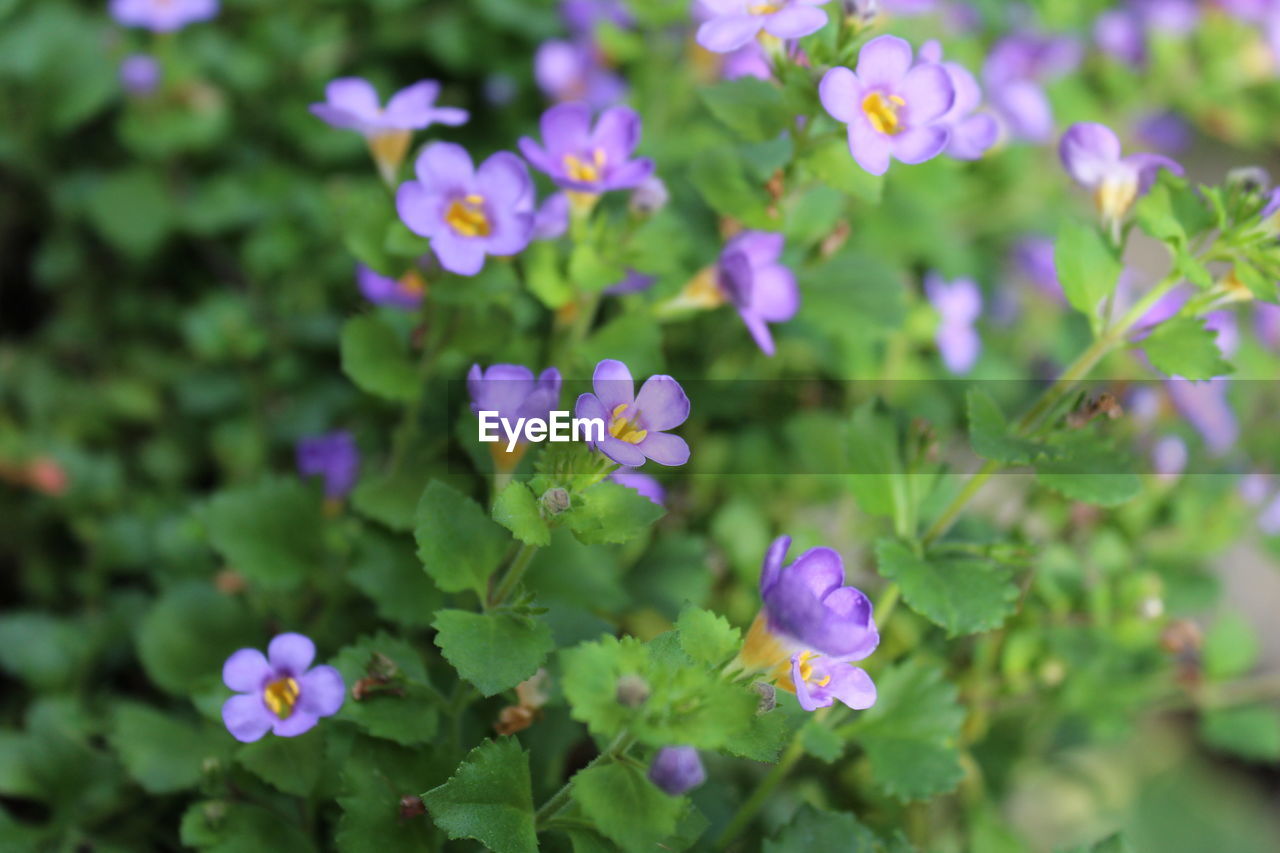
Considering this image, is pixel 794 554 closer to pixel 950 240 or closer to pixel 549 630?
pixel 549 630

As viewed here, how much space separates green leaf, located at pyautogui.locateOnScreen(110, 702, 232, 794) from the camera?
136 centimetres

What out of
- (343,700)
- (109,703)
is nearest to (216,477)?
(109,703)

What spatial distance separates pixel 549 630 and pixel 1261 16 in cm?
283

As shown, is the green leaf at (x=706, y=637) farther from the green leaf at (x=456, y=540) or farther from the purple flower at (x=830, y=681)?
the green leaf at (x=456, y=540)

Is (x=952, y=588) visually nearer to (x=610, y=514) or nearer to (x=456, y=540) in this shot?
(x=610, y=514)

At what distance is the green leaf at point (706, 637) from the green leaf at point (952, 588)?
0.26 meters

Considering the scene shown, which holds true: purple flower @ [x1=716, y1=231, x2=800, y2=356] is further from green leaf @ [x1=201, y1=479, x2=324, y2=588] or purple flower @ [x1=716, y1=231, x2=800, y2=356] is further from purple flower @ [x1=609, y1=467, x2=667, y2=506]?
green leaf @ [x1=201, y1=479, x2=324, y2=588]

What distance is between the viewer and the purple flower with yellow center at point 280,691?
3.67ft

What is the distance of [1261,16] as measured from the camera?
285 cm

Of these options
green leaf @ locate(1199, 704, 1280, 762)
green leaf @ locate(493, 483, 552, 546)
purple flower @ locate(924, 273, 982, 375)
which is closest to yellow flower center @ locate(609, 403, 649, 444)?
green leaf @ locate(493, 483, 552, 546)

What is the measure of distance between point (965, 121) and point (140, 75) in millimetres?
1671

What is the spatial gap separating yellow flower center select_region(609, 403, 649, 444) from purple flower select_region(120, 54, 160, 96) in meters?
1.65

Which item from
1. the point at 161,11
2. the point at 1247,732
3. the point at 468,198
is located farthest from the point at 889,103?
the point at 161,11

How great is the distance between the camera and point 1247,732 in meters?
1.96
